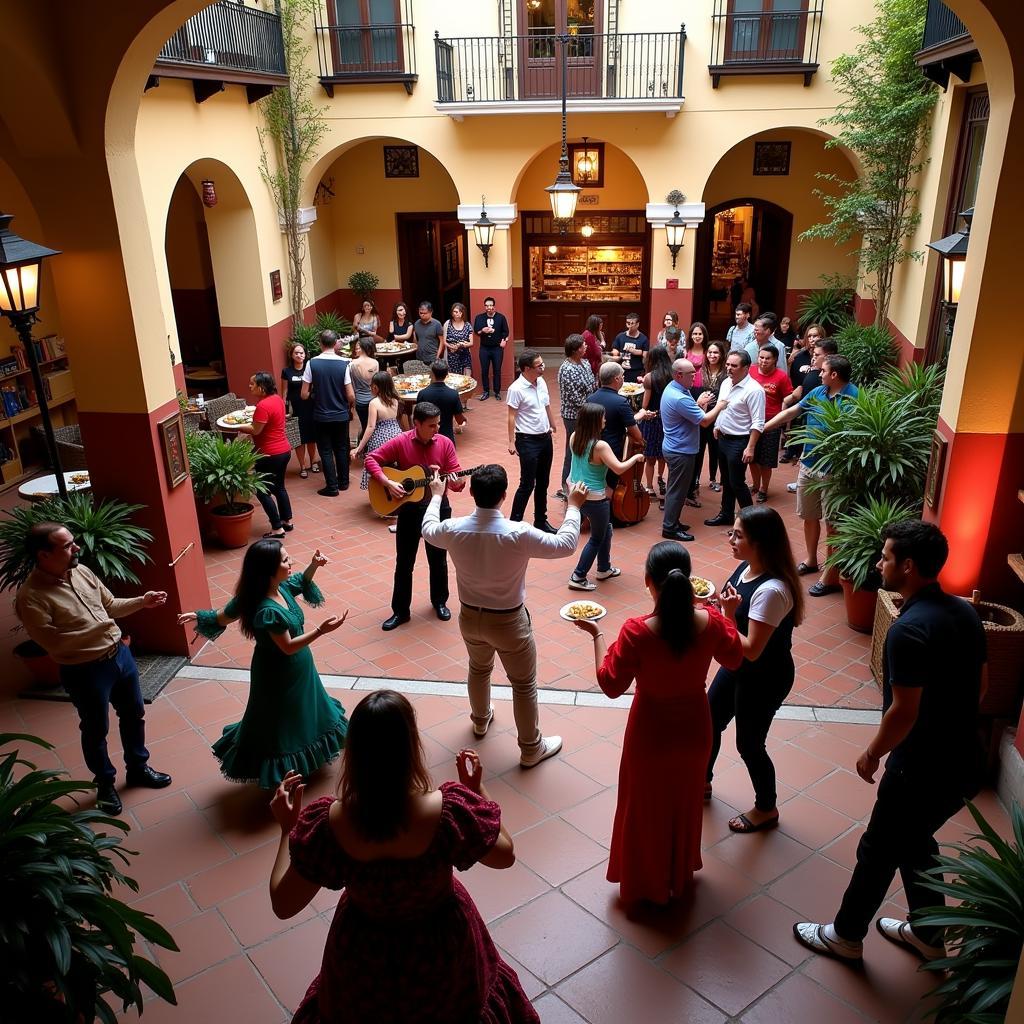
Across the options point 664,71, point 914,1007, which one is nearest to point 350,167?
point 664,71

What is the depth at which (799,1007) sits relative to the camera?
12.4ft

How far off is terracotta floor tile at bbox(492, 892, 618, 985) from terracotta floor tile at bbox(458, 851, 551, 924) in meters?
0.05

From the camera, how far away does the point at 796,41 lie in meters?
12.9

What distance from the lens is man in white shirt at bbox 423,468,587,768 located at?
15.7 feet

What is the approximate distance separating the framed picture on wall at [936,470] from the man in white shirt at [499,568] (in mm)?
2489

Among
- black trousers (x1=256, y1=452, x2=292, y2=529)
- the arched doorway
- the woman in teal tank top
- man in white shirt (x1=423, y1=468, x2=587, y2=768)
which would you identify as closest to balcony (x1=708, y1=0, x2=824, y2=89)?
the arched doorway

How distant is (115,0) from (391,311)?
11.4 m

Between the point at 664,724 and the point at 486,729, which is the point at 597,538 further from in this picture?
the point at 664,724

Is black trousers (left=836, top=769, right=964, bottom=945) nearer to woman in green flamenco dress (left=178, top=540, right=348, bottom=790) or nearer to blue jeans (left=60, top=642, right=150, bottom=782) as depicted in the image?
woman in green flamenco dress (left=178, top=540, right=348, bottom=790)

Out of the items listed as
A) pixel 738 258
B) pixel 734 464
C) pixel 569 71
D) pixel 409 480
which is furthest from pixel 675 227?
pixel 409 480

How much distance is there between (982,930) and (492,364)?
12013mm

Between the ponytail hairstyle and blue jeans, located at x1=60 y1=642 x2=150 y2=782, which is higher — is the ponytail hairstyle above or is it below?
above

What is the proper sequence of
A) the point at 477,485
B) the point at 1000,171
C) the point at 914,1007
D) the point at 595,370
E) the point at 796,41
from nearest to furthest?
the point at 914,1007 < the point at 477,485 < the point at 1000,171 < the point at 595,370 < the point at 796,41

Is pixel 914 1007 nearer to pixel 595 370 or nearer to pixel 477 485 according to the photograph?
pixel 477 485
